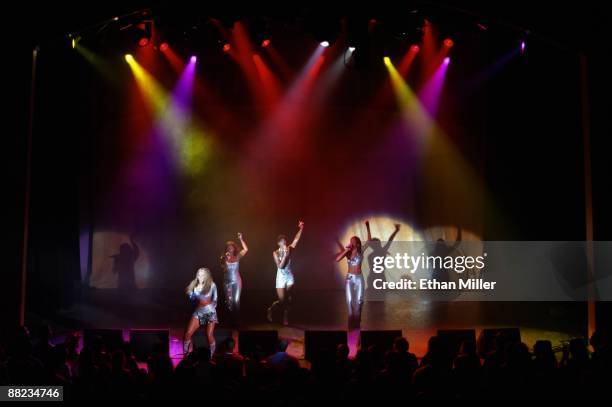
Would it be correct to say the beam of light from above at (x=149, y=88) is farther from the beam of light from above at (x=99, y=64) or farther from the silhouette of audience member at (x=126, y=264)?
the silhouette of audience member at (x=126, y=264)

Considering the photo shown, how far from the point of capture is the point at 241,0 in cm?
903

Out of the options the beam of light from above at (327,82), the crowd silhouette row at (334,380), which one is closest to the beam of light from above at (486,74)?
the beam of light from above at (327,82)

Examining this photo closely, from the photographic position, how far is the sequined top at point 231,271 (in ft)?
36.7

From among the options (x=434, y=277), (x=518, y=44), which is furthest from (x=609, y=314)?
(x=518, y=44)

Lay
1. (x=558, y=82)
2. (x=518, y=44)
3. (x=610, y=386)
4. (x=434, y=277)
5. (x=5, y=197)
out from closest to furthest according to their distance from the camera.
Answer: (x=610, y=386) < (x=5, y=197) < (x=558, y=82) < (x=518, y=44) < (x=434, y=277)

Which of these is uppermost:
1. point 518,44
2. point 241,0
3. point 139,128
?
point 518,44

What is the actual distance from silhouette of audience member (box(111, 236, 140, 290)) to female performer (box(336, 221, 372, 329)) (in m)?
4.95

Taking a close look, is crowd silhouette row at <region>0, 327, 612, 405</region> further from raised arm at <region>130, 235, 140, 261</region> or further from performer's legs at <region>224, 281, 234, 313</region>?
raised arm at <region>130, 235, 140, 261</region>

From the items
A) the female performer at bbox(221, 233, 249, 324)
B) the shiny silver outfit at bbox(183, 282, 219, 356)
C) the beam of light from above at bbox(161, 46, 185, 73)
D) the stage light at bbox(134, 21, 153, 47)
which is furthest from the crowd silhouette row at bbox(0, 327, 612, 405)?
the beam of light from above at bbox(161, 46, 185, 73)

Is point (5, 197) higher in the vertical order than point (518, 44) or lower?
lower

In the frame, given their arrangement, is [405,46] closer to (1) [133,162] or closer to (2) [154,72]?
(2) [154,72]

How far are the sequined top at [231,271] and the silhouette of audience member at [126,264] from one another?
2876 millimetres

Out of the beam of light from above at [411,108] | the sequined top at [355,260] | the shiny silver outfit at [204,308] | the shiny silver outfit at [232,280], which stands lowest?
the shiny silver outfit at [204,308]

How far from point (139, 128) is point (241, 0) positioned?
511 centimetres
